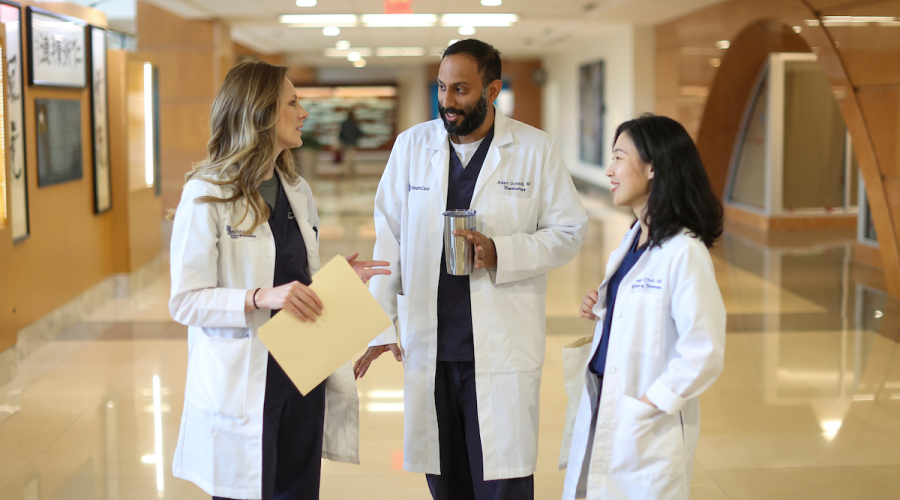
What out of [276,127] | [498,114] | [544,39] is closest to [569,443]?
[498,114]

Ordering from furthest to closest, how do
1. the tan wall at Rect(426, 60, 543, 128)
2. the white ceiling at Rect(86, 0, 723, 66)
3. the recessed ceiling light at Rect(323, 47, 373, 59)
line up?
the tan wall at Rect(426, 60, 543, 128) < the recessed ceiling light at Rect(323, 47, 373, 59) < the white ceiling at Rect(86, 0, 723, 66)

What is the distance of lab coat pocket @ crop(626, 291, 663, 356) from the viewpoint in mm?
1792

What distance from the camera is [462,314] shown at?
2.37m

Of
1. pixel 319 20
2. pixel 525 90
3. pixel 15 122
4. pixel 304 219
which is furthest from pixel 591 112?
pixel 304 219

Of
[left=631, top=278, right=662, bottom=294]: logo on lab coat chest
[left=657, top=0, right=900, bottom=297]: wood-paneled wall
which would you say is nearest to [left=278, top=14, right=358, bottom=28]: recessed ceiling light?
[left=657, top=0, right=900, bottom=297]: wood-paneled wall

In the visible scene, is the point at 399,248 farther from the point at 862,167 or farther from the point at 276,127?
the point at 862,167

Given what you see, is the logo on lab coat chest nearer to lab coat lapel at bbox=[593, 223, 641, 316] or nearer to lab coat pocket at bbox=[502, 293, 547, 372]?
lab coat lapel at bbox=[593, 223, 641, 316]

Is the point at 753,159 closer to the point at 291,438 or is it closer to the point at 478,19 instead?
the point at 478,19

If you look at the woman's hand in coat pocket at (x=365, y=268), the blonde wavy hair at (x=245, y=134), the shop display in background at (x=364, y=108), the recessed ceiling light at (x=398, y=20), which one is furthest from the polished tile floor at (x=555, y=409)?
the shop display in background at (x=364, y=108)

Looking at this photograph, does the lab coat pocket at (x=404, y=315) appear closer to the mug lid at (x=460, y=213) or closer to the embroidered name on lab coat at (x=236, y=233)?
the mug lid at (x=460, y=213)

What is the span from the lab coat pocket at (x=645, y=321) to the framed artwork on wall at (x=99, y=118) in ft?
20.4

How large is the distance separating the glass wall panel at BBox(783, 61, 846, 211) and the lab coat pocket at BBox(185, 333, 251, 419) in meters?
10.6

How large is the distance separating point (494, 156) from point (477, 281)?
1.28ft

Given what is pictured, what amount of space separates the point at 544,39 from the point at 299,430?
1538cm
